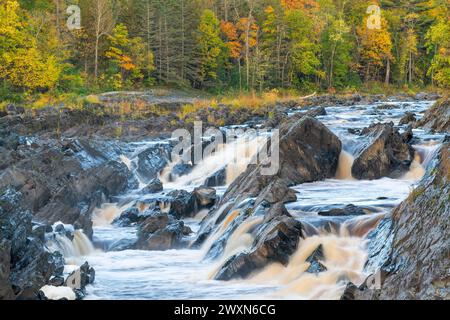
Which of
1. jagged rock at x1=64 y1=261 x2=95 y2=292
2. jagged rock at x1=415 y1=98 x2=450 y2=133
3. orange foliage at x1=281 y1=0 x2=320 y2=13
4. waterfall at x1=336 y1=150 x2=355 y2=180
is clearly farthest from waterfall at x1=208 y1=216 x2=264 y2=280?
orange foliage at x1=281 y1=0 x2=320 y2=13

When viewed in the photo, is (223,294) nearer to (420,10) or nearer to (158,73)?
(158,73)

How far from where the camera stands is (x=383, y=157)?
19359 mm

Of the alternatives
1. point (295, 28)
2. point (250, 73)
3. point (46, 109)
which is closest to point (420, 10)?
point (295, 28)

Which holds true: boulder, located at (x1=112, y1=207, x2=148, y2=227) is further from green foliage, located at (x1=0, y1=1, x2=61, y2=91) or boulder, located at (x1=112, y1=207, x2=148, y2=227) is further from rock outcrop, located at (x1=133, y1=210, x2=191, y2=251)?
green foliage, located at (x1=0, y1=1, x2=61, y2=91)

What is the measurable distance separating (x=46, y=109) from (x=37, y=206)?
Result: 18214 millimetres

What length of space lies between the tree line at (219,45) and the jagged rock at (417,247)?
3202 cm

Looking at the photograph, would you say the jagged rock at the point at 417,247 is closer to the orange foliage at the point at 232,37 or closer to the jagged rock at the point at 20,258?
the jagged rock at the point at 20,258

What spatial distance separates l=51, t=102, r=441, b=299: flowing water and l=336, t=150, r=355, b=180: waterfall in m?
0.06

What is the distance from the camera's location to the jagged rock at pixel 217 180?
71.4ft

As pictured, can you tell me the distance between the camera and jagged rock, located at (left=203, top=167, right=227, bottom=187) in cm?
2177

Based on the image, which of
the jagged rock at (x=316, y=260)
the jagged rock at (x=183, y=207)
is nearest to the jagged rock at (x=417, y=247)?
the jagged rock at (x=316, y=260)

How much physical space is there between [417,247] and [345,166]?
1078 centimetres

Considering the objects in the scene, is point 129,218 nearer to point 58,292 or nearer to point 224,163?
point 224,163
